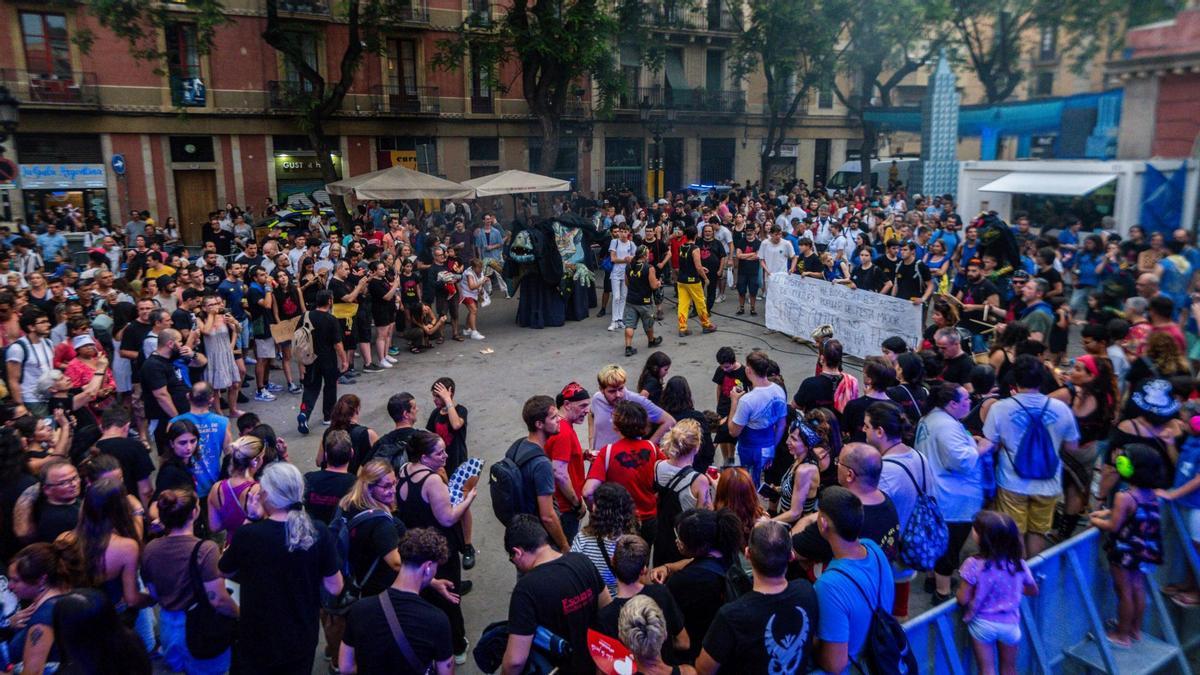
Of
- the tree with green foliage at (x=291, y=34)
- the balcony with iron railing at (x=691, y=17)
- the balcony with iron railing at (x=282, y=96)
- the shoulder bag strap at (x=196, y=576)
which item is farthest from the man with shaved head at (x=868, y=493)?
the balcony with iron railing at (x=691, y=17)

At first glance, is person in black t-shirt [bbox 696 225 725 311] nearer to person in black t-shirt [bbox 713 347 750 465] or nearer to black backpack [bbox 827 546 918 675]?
person in black t-shirt [bbox 713 347 750 465]

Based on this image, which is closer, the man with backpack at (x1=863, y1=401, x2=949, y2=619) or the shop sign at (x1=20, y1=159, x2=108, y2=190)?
the man with backpack at (x1=863, y1=401, x2=949, y2=619)

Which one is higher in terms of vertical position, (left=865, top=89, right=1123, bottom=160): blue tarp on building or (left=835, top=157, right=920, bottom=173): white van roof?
(left=865, top=89, right=1123, bottom=160): blue tarp on building

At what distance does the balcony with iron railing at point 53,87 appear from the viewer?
22703 mm

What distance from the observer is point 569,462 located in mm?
5215

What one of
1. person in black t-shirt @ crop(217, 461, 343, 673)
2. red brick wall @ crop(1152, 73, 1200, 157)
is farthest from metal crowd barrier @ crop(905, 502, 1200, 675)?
red brick wall @ crop(1152, 73, 1200, 157)

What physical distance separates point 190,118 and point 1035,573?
27.2 meters

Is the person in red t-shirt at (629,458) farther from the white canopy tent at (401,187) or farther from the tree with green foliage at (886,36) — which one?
the tree with green foliage at (886,36)

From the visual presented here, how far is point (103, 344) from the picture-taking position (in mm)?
8133

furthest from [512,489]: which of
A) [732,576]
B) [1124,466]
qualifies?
[1124,466]

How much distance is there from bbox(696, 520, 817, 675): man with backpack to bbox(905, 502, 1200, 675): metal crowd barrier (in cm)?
83

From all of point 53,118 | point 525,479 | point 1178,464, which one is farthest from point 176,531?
point 53,118

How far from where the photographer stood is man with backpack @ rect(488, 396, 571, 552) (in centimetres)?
471

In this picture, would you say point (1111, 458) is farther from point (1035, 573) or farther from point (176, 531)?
point (176, 531)
